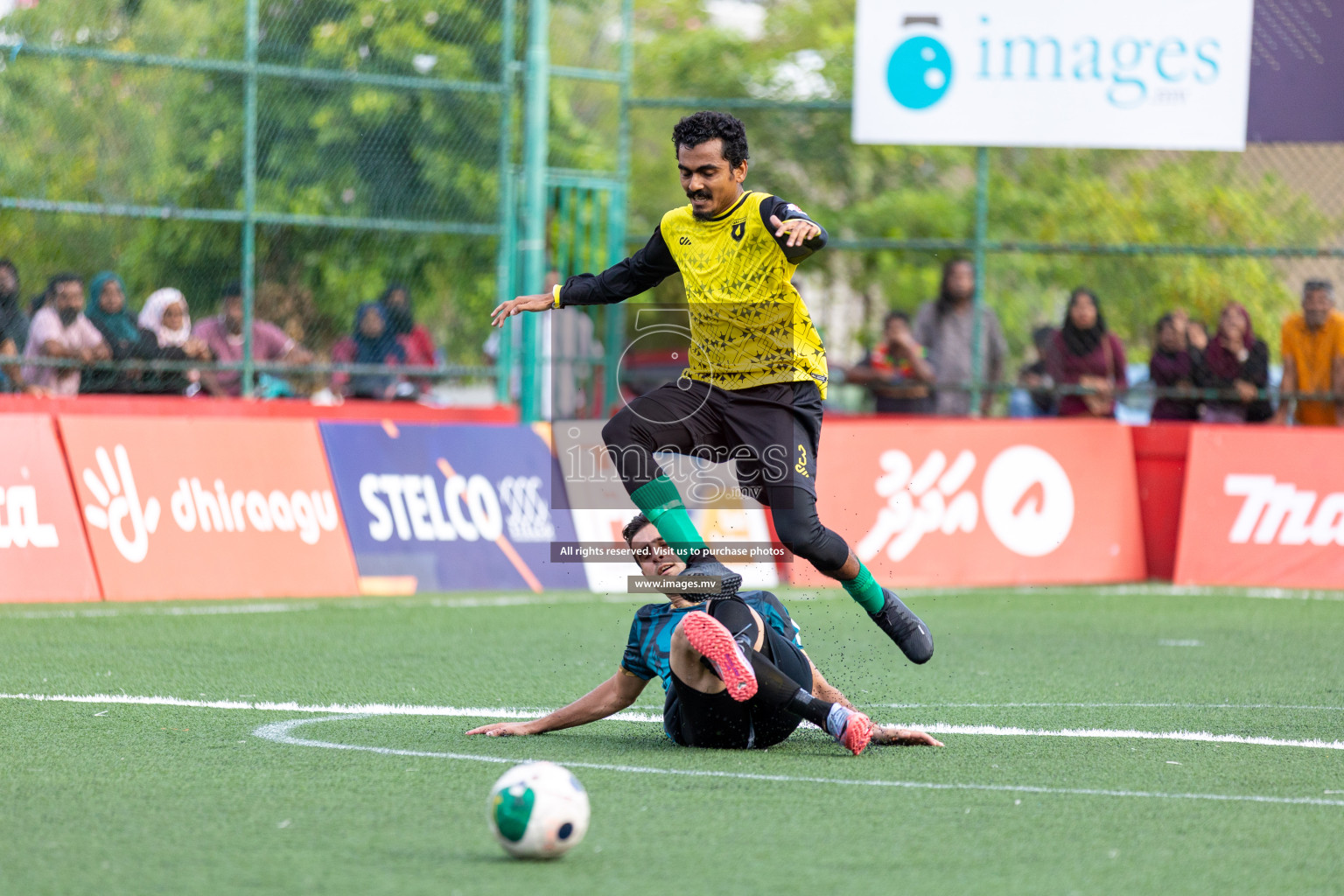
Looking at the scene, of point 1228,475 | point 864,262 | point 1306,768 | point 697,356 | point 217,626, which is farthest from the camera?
point 864,262

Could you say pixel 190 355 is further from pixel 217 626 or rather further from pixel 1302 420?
pixel 1302 420

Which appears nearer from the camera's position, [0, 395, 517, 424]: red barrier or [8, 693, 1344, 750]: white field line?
[8, 693, 1344, 750]: white field line

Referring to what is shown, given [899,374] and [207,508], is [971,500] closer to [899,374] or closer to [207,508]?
[899,374]

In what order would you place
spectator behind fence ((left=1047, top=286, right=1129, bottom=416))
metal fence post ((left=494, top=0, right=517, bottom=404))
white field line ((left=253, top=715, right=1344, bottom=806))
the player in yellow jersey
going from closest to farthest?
white field line ((left=253, top=715, right=1344, bottom=806))
the player in yellow jersey
spectator behind fence ((left=1047, top=286, right=1129, bottom=416))
metal fence post ((left=494, top=0, right=517, bottom=404))

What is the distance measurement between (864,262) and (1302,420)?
11596 millimetres

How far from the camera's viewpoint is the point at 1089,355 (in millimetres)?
14250

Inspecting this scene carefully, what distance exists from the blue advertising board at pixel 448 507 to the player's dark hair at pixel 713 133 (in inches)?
237

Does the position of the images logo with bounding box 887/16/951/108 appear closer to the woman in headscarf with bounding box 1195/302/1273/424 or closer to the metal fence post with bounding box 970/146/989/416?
the metal fence post with bounding box 970/146/989/416

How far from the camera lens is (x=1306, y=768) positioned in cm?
623

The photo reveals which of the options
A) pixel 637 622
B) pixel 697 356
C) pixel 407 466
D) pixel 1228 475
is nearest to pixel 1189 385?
pixel 1228 475

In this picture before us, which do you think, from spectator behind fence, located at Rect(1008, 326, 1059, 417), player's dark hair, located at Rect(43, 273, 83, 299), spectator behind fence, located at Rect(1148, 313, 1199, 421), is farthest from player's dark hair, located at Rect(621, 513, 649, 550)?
spectator behind fence, located at Rect(1148, 313, 1199, 421)

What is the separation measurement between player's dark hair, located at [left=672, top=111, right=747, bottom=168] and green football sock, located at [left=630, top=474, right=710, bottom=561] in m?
1.38

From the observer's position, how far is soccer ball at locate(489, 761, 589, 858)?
15.2 ft

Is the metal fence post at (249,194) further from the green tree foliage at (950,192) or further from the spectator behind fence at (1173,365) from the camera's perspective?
the green tree foliage at (950,192)
